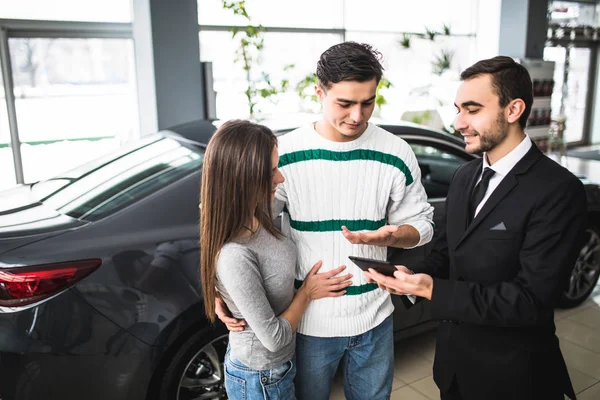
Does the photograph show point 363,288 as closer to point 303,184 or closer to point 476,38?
point 303,184

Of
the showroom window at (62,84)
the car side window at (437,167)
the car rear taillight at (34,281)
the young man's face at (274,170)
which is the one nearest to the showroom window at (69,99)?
the showroom window at (62,84)

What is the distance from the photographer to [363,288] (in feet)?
5.25

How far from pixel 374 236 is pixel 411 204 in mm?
243

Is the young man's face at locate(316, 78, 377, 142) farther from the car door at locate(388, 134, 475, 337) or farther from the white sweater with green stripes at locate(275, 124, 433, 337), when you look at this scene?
the car door at locate(388, 134, 475, 337)

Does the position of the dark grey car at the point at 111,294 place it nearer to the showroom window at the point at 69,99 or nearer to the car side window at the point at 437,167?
the car side window at the point at 437,167

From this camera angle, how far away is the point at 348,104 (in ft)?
4.96

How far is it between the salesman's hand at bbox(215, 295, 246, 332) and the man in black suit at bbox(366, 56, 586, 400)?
0.38 meters

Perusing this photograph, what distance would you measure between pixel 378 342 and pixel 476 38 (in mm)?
8432

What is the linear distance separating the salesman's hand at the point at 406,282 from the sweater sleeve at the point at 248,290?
306mm

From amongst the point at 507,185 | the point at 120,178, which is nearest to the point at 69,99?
the point at 120,178

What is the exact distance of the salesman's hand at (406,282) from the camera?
4.56ft

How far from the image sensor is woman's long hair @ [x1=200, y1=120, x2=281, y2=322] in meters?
1.33

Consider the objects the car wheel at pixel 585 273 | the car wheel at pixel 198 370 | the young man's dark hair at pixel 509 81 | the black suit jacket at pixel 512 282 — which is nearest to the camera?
the black suit jacket at pixel 512 282

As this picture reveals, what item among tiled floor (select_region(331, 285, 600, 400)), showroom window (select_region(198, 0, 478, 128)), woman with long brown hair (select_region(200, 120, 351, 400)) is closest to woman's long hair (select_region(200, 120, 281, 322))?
woman with long brown hair (select_region(200, 120, 351, 400))
